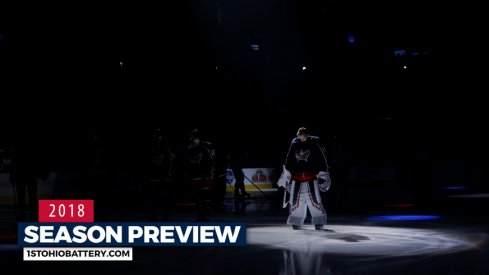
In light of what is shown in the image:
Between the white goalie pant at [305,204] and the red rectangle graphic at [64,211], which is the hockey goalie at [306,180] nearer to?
the white goalie pant at [305,204]

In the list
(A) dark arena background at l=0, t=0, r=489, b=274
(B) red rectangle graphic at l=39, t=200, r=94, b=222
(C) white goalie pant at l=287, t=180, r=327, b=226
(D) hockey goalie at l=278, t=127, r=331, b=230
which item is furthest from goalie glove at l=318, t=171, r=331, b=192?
(B) red rectangle graphic at l=39, t=200, r=94, b=222

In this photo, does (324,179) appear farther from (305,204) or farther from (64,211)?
(64,211)

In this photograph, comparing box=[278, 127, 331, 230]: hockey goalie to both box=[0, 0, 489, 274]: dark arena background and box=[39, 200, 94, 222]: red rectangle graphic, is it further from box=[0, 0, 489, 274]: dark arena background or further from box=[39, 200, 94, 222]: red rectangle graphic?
box=[39, 200, 94, 222]: red rectangle graphic

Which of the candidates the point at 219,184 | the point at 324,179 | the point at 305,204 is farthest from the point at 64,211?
the point at 219,184

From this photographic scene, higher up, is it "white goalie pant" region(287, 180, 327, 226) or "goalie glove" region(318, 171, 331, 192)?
"goalie glove" region(318, 171, 331, 192)

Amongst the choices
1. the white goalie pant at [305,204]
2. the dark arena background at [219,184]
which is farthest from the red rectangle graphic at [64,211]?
the white goalie pant at [305,204]

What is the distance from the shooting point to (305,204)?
16.7m

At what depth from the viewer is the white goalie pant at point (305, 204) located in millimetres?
16516

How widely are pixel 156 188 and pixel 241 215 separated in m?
4.28

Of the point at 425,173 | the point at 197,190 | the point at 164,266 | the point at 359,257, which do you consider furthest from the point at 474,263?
the point at 425,173

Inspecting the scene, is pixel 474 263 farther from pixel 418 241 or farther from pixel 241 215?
pixel 241 215

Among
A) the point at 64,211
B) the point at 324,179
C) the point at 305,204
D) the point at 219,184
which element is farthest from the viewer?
the point at 219,184

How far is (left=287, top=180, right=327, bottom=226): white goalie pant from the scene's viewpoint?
16.5m

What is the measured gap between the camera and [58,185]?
1264 inches
